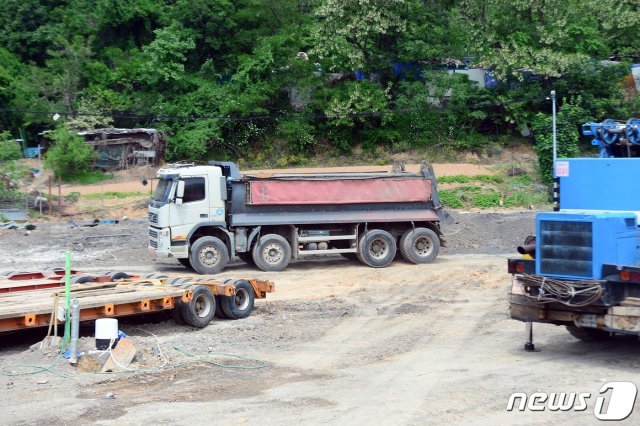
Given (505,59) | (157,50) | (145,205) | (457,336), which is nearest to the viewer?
(457,336)

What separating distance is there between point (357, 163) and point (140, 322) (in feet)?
99.0

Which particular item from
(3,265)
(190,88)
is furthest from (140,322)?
(190,88)

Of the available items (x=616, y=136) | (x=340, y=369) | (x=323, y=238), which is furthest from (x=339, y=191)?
(x=340, y=369)

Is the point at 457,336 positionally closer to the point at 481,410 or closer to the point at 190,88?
the point at 481,410

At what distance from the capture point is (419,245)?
81.3 ft

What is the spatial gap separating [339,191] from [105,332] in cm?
1270

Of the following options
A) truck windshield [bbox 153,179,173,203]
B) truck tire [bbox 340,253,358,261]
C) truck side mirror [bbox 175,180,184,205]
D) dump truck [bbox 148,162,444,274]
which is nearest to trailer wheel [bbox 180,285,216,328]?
truck side mirror [bbox 175,180,184,205]

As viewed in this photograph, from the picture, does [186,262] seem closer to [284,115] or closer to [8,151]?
[8,151]

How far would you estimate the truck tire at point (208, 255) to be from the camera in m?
22.5

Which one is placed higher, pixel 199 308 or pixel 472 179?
pixel 472 179

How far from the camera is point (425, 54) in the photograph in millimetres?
44250

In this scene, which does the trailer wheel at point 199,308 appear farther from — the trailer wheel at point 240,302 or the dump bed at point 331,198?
the dump bed at point 331,198

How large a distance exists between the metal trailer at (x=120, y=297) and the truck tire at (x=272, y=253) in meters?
6.99

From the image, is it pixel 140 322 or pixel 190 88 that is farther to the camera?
pixel 190 88
